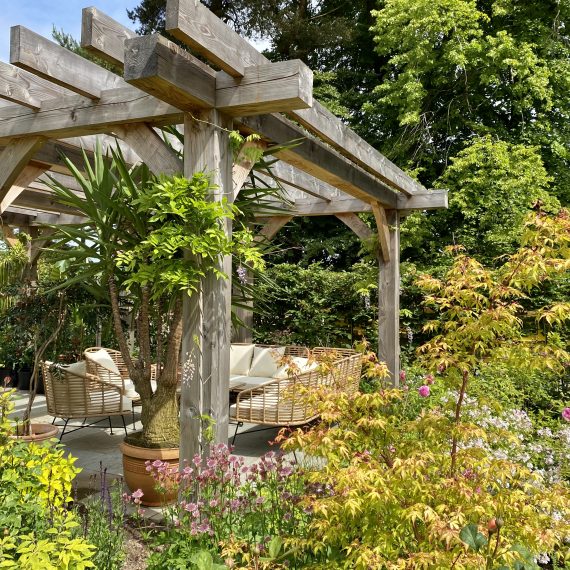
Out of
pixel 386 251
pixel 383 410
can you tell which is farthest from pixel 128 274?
pixel 386 251

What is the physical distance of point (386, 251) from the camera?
20.4 ft

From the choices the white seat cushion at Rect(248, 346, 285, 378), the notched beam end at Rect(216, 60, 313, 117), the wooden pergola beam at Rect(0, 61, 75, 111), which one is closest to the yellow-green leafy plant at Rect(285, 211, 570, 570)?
the notched beam end at Rect(216, 60, 313, 117)

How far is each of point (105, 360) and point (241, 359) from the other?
148cm

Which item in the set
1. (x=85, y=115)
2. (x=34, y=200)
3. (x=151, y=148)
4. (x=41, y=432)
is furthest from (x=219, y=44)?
(x=34, y=200)

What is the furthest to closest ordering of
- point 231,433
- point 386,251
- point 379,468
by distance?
point 386,251
point 231,433
point 379,468

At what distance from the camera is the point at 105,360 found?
19.0 ft

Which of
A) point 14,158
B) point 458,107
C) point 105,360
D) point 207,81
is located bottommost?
point 105,360

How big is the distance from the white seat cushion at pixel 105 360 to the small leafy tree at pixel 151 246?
1.90 metres

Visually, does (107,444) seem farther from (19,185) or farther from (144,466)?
(19,185)

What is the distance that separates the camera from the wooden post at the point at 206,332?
2852 mm

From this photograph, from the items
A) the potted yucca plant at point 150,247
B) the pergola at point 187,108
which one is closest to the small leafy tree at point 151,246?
the potted yucca plant at point 150,247

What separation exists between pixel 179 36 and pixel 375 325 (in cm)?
609

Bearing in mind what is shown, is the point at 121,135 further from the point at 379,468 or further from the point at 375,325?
the point at 375,325

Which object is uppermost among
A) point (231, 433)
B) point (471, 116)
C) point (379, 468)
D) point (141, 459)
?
point (471, 116)
